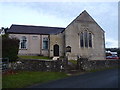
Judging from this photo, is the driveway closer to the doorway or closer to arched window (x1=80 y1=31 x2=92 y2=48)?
the doorway

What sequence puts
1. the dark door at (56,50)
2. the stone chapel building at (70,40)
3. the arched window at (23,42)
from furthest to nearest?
the arched window at (23,42) < the dark door at (56,50) < the stone chapel building at (70,40)

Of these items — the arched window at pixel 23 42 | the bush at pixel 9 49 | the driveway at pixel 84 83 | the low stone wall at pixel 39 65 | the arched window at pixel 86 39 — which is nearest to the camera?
the driveway at pixel 84 83

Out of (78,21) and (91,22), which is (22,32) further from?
(91,22)

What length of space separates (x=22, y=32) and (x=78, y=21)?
11.9 metres

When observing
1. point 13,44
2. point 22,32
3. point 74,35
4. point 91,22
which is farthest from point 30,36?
point 13,44

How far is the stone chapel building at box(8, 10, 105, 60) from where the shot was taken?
34219 millimetres

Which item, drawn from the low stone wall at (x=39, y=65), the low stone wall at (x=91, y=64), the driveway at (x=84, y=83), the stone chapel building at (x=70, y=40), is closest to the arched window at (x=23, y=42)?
the stone chapel building at (x=70, y=40)

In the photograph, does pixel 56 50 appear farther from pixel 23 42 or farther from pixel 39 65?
pixel 39 65

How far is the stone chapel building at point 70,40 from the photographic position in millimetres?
34219

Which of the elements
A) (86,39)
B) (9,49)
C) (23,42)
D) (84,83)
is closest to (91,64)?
(84,83)

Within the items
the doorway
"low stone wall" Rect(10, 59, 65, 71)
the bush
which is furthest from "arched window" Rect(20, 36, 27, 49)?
"low stone wall" Rect(10, 59, 65, 71)

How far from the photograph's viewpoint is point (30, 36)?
36250mm

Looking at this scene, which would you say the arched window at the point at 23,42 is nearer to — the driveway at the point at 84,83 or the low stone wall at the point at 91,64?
the low stone wall at the point at 91,64

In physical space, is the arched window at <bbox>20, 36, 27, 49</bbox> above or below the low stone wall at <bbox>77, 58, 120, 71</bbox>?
above
